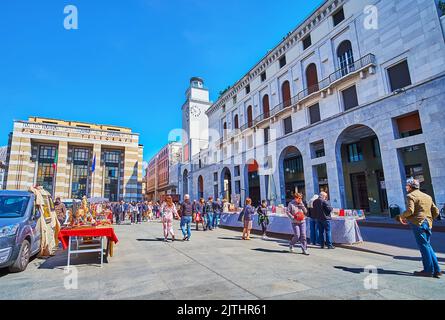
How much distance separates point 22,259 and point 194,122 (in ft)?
151

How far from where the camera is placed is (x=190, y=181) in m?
46.9

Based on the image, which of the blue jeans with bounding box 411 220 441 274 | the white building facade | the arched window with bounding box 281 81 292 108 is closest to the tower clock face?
the white building facade

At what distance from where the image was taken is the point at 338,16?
66.7 feet

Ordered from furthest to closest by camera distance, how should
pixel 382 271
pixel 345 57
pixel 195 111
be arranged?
pixel 195 111 < pixel 345 57 < pixel 382 271

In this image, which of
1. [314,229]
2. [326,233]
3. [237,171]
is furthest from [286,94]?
[326,233]

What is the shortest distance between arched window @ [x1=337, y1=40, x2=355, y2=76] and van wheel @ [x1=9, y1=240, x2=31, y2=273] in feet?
70.5

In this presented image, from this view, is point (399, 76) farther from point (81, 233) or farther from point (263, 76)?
point (81, 233)

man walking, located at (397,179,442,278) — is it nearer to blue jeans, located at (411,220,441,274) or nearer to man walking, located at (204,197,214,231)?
blue jeans, located at (411,220,441,274)

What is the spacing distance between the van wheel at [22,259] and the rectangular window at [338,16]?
80.5 ft

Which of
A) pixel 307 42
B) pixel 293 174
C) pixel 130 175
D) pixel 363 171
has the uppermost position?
pixel 307 42

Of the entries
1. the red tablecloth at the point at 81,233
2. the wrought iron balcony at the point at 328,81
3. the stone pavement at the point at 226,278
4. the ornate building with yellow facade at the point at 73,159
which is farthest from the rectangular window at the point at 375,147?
the ornate building with yellow facade at the point at 73,159

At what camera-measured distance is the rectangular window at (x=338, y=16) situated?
20.0m

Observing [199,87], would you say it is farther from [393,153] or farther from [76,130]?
[393,153]

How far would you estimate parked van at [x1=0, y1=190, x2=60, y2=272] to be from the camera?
17.2 feet
